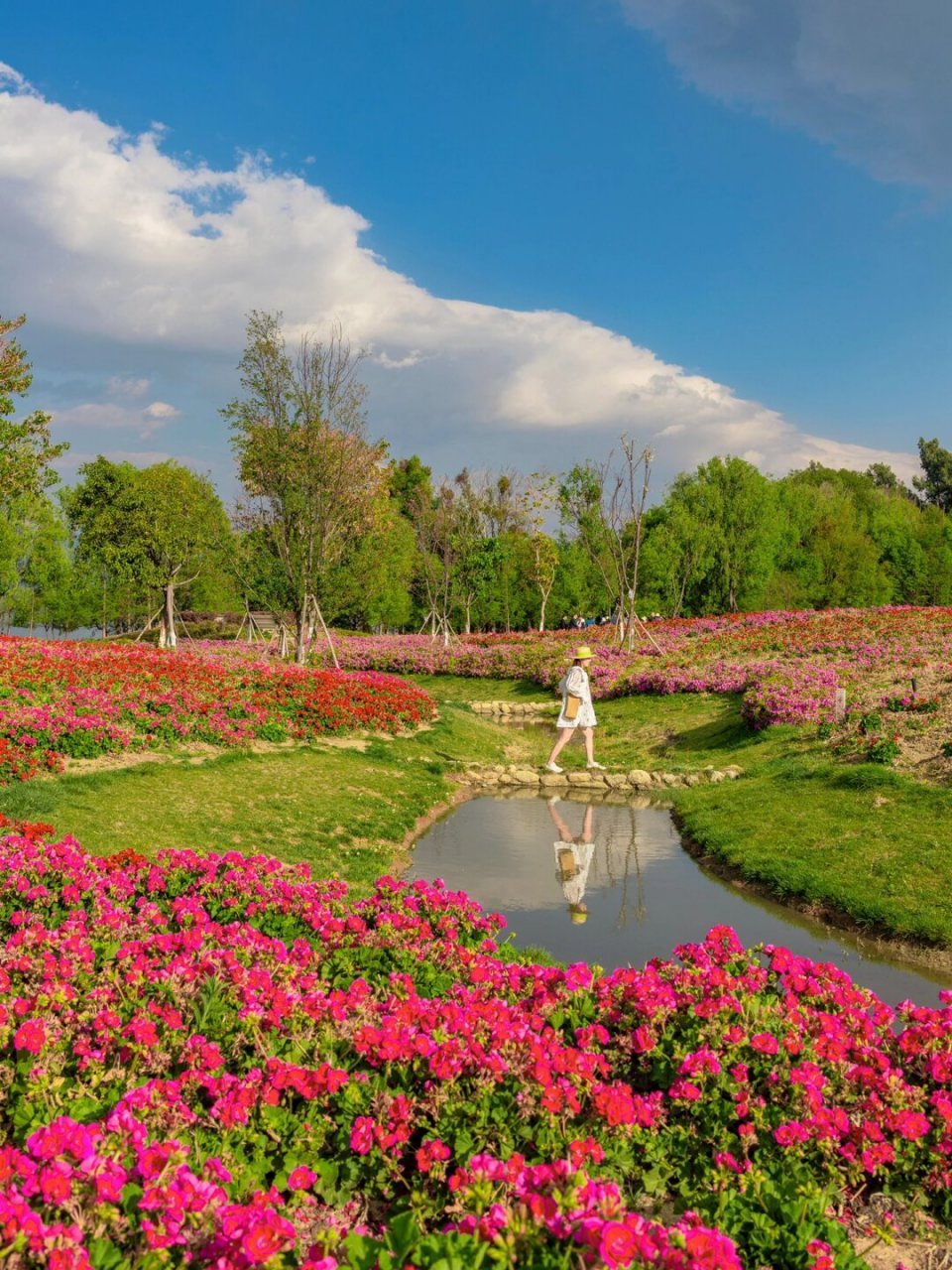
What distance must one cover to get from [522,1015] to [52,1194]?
2662 millimetres

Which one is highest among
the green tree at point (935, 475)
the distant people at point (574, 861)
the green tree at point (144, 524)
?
the green tree at point (935, 475)

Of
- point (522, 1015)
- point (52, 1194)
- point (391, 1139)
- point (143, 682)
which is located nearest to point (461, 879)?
point (522, 1015)

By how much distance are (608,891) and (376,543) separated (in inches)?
1346

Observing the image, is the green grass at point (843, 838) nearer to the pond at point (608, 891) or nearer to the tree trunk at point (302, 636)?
the pond at point (608, 891)

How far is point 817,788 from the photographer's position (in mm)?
13484

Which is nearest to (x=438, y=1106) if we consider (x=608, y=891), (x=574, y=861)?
(x=608, y=891)

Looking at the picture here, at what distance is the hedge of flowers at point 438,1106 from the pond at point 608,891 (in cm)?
293

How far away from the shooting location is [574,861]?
11867 mm

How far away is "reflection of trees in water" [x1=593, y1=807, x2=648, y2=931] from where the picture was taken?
982cm

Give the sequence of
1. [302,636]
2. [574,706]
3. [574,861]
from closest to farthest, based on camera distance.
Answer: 1. [574,861]
2. [574,706]
3. [302,636]

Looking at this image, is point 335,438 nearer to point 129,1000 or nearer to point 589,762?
point 589,762

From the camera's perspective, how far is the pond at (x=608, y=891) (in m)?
8.47

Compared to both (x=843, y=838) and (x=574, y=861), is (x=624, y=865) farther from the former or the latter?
(x=843, y=838)

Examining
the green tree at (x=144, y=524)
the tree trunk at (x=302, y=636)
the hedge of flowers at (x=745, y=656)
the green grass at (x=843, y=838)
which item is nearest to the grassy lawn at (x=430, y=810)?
the green grass at (x=843, y=838)
